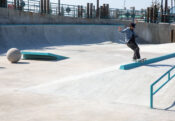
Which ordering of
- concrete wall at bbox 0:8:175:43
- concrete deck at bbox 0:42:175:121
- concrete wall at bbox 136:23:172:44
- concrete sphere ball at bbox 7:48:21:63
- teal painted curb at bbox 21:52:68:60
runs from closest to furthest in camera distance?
concrete deck at bbox 0:42:175:121 < concrete sphere ball at bbox 7:48:21:63 < teal painted curb at bbox 21:52:68:60 < concrete wall at bbox 0:8:175:43 < concrete wall at bbox 136:23:172:44

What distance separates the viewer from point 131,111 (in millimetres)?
7570

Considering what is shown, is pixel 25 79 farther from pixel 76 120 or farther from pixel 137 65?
pixel 76 120

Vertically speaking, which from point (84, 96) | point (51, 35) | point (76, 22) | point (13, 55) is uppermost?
point (76, 22)

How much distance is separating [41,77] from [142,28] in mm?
27768

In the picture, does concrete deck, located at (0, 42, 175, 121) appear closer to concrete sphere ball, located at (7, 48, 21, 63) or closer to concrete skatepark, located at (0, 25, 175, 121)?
concrete skatepark, located at (0, 25, 175, 121)

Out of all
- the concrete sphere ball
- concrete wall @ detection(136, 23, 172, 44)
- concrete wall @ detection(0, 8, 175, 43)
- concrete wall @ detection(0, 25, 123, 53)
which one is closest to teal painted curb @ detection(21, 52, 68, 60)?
the concrete sphere ball

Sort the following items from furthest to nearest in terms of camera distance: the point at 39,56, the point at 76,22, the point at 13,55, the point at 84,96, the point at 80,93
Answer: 1. the point at 76,22
2. the point at 39,56
3. the point at 13,55
4. the point at 80,93
5. the point at 84,96

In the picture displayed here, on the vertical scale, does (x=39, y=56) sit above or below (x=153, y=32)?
below

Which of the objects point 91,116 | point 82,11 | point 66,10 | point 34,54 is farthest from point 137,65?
point 82,11

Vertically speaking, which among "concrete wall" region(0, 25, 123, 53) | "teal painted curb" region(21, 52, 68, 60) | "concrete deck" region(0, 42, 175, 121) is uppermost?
"concrete wall" region(0, 25, 123, 53)

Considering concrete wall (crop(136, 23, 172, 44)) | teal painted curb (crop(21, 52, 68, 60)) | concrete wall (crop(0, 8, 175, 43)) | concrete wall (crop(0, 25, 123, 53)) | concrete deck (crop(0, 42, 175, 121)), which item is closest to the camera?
concrete deck (crop(0, 42, 175, 121))

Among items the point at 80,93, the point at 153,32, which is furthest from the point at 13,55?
the point at 153,32

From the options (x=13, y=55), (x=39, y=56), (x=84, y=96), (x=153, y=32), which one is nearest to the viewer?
(x=84, y=96)

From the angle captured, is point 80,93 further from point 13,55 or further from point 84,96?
point 13,55
